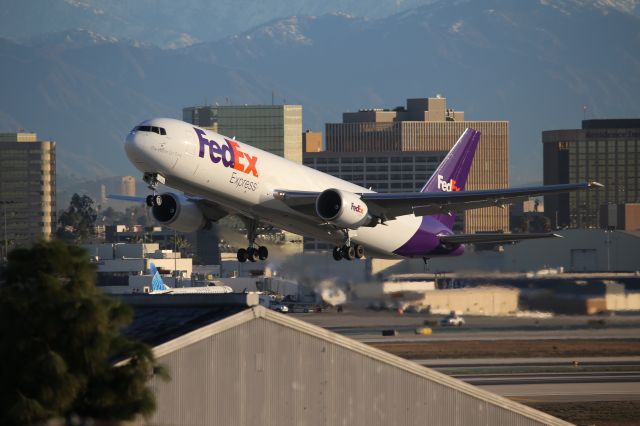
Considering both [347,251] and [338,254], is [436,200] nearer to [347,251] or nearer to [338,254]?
[347,251]

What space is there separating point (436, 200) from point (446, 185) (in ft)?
37.5

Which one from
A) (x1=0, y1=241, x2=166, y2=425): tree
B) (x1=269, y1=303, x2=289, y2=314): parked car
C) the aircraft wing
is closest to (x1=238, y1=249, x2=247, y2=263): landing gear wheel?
the aircraft wing

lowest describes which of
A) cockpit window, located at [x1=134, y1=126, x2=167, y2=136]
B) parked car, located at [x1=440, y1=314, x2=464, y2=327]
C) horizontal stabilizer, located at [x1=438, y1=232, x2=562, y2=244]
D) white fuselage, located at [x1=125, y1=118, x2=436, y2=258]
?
parked car, located at [x1=440, y1=314, x2=464, y2=327]

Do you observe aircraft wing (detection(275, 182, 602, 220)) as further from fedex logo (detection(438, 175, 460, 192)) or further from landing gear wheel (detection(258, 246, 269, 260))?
fedex logo (detection(438, 175, 460, 192))

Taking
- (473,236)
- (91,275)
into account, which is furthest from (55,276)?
(473,236)

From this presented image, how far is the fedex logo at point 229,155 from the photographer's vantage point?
190 feet

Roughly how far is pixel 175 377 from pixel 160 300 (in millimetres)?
6878

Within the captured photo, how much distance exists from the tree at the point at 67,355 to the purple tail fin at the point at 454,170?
4085 cm

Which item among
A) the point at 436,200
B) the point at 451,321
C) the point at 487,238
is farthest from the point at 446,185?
the point at 451,321

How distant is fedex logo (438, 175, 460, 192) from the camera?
75.3 meters

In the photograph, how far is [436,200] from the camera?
64438 mm

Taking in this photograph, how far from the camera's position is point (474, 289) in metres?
76.4

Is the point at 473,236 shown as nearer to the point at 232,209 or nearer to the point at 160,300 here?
the point at 232,209

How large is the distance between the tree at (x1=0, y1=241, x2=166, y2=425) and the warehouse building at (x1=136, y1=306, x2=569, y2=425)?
3.55 metres
